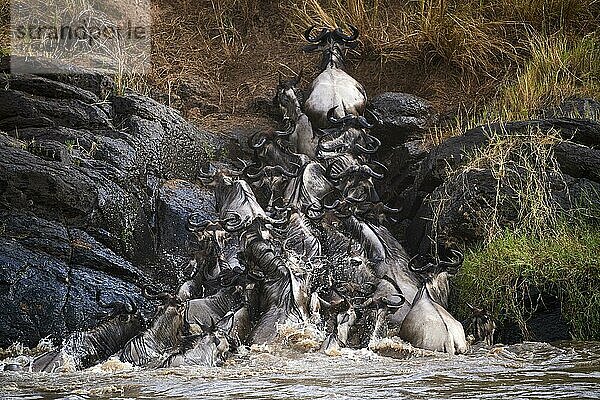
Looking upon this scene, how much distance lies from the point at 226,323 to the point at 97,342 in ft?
3.09

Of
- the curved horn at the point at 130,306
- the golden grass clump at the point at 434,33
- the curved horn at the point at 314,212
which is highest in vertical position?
the golden grass clump at the point at 434,33

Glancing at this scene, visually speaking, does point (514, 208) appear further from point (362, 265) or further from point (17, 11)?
point (17, 11)

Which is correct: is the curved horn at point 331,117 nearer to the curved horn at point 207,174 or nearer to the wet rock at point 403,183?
the wet rock at point 403,183

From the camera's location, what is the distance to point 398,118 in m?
10.6

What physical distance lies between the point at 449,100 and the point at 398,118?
4.73 feet

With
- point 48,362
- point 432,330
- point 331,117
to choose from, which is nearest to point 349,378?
point 432,330

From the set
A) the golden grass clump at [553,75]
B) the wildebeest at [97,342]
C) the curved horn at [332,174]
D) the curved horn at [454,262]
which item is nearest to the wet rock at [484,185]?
the curved horn at [454,262]

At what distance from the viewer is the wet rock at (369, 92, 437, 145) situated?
1051 cm

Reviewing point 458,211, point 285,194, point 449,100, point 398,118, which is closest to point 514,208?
point 458,211

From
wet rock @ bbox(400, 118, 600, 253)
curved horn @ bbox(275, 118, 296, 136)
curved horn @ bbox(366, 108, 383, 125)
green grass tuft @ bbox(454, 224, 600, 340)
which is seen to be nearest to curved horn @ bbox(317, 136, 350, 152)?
curved horn @ bbox(275, 118, 296, 136)

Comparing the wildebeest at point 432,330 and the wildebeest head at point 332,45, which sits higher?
the wildebeest head at point 332,45

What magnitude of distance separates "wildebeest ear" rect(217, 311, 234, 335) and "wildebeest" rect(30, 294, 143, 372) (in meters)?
0.64

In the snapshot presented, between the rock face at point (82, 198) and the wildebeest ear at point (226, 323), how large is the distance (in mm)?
1078

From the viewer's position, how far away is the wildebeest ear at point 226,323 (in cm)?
627
